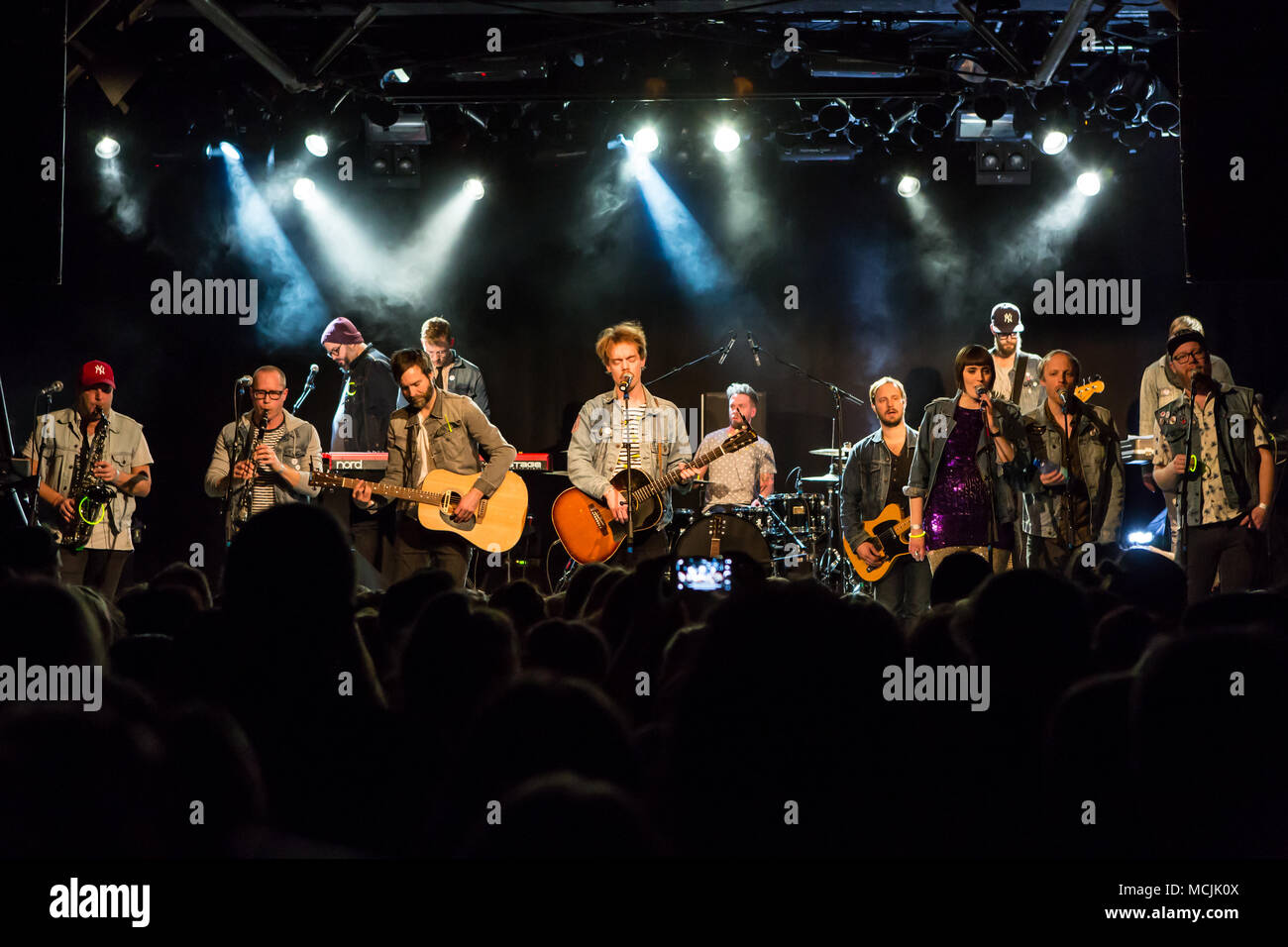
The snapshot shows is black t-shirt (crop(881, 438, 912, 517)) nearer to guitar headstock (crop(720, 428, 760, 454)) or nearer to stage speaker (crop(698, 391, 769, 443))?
guitar headstock (crop(720, 428, 760, 454))

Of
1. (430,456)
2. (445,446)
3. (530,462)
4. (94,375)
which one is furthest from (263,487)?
(530,462)

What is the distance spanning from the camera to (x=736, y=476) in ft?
31.8

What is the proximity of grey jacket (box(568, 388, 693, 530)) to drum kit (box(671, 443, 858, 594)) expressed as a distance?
1.36ft

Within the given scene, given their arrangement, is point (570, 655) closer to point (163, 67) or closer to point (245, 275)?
point (163, 67)

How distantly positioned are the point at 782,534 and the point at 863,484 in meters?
1.28

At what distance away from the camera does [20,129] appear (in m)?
4.23

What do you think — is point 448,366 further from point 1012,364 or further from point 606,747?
point 606,747

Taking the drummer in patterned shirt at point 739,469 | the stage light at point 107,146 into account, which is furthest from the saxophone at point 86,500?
the drummer in patterned shirt at point 739,469

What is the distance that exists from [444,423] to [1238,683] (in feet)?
21.3

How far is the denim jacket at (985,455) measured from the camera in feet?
21.6

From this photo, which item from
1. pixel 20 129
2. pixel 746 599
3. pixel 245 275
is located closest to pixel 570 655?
pixel 746 599

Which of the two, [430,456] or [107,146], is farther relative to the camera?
[107,146]

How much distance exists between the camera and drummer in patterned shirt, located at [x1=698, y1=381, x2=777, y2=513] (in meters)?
9.60
